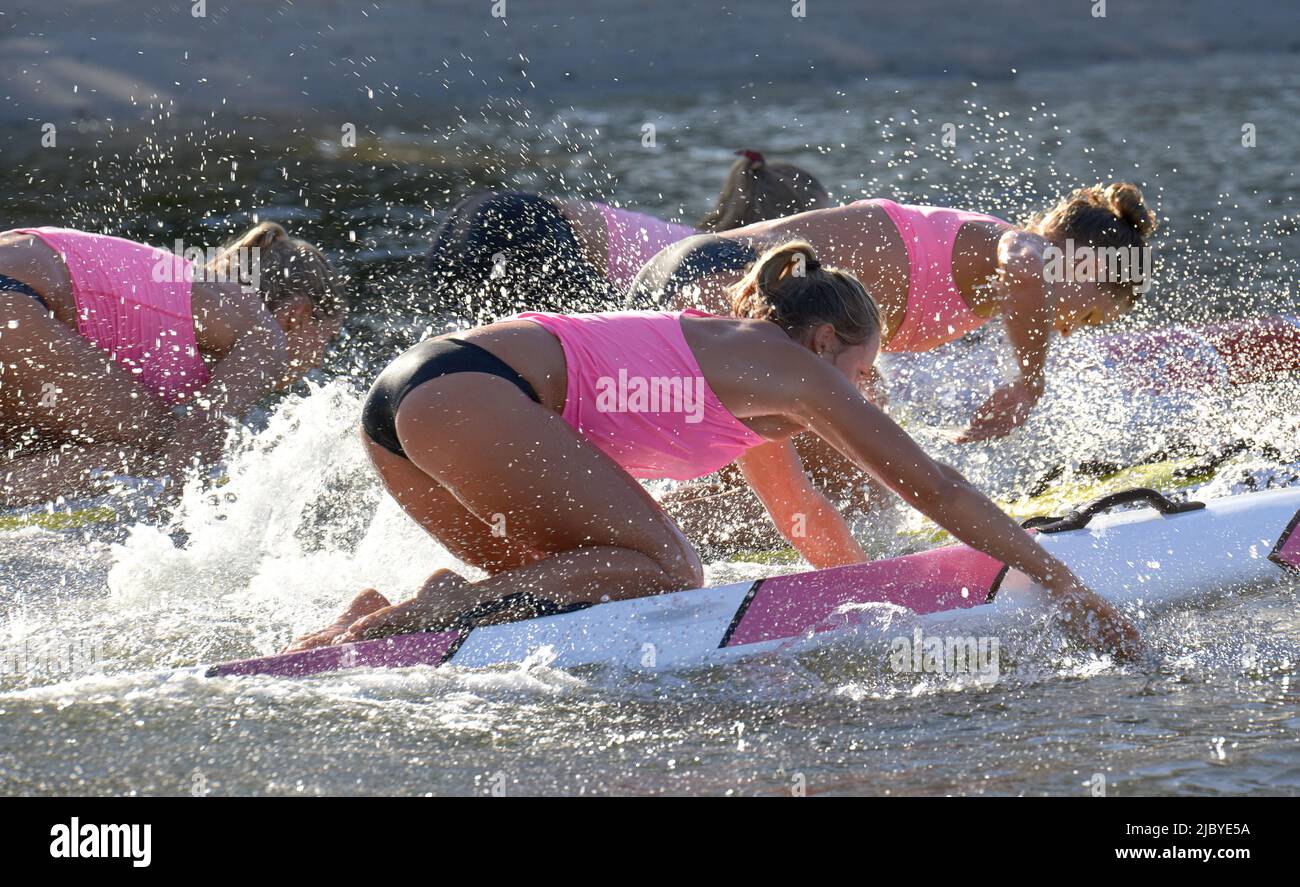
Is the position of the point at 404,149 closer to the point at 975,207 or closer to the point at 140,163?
the point at 140,163

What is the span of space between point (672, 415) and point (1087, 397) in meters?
2.95

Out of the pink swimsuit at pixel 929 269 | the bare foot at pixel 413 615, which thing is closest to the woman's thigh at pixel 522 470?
the bare foot at pixel 413 615

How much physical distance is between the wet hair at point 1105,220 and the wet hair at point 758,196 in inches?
48.6

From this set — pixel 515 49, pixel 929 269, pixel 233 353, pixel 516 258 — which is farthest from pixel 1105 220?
pixel 515 49

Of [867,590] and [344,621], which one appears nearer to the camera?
[344,621]

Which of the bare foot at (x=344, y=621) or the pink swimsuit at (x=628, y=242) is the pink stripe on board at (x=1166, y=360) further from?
the bare foot at (x=344, y=621)

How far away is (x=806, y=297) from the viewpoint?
3.85 m

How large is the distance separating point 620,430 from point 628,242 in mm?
2035

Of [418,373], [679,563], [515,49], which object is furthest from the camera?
[515,49]

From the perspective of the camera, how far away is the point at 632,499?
154 inches

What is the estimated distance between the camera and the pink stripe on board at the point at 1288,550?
4578 mm

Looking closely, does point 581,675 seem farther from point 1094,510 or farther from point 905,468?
point 1094,510

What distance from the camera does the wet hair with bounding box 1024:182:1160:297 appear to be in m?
5.03
